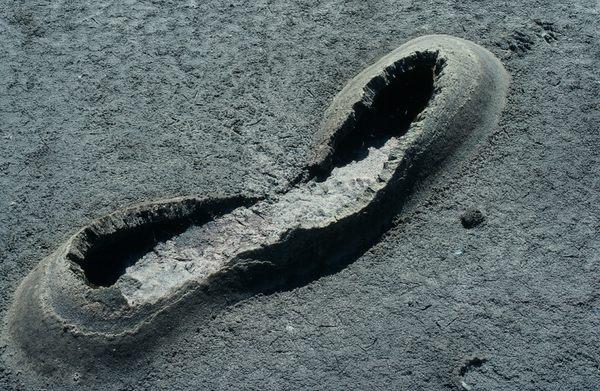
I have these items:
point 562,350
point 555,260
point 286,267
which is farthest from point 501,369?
point 286,267

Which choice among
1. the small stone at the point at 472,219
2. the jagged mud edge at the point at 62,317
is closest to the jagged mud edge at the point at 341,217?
the jagged mud edge at the point at 62,317

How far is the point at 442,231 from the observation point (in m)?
4.97

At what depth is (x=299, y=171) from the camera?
5.31 meters

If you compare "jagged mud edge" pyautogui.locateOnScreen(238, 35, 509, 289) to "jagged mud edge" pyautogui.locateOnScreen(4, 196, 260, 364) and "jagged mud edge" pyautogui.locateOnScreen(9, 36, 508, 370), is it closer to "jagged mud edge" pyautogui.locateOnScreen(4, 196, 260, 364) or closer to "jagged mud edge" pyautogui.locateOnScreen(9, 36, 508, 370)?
"jagged mud edge" pyautogui.locateOnScreen(9, 36, 508, 370)

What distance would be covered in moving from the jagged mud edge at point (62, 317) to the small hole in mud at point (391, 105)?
2.85ft

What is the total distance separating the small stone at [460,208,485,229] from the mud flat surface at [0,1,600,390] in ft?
0.04

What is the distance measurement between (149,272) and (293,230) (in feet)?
3.10

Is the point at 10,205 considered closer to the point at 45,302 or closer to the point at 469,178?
the point at 45,302

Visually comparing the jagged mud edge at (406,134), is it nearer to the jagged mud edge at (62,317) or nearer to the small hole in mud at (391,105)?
the small hole in mud at (391,105)

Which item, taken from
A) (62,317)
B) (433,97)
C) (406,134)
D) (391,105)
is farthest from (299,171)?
(62,317)

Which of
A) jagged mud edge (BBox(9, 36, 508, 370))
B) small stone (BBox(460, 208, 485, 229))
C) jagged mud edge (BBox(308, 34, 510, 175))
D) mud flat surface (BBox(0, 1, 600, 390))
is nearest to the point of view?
mud flat surface (BBox(0, 1, 600, 390))

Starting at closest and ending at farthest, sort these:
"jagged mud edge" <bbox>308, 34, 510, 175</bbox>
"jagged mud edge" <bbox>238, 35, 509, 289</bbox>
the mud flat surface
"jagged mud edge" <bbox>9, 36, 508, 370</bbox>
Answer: the mud flat surface < "jagged mud edge" <bbox>9, 36, 508, 370</bbox> < "jagged mud edge" <bbox>238, 35, 509, 289</bbox> < "jagged mud edge" <bbox>308, 34, 510, 175</bbox>

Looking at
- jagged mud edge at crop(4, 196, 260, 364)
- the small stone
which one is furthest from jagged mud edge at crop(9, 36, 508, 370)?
the small stone

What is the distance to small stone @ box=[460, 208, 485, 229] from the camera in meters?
4.97
